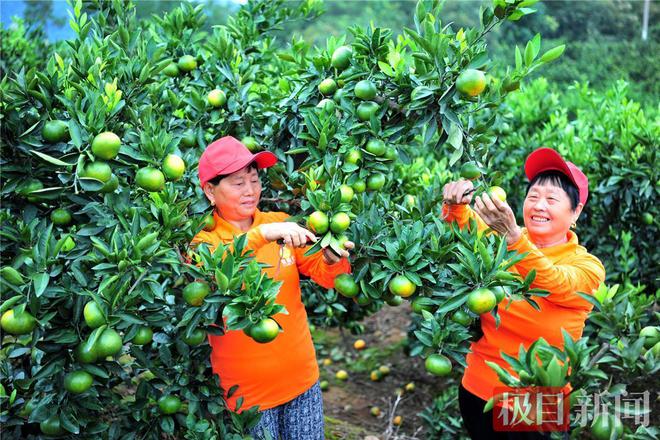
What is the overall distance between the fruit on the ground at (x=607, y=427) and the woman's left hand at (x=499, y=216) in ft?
2.11

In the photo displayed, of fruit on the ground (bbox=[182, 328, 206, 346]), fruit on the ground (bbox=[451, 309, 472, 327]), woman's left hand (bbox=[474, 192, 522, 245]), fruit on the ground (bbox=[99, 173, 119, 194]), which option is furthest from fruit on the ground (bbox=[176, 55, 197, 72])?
fruit on the ground (bbox=[451, 309, 472, 327])

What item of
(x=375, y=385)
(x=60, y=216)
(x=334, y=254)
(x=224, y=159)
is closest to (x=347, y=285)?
(x=334, y=254)

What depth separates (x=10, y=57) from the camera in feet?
18.1

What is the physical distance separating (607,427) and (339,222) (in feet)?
3.30

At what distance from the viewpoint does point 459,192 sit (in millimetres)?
2375

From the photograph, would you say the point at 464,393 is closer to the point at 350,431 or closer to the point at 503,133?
the point at 350,431

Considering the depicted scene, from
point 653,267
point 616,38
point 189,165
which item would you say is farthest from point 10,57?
point 616,38

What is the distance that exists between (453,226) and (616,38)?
57.0 ft

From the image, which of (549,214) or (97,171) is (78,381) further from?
(549,214)

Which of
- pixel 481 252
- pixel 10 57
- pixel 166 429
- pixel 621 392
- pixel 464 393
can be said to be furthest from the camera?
pixel 10 57

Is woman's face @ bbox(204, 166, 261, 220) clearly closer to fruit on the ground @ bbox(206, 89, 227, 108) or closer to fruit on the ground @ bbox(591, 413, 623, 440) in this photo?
fruit on the ground @ bbox(206, 89, 227, 108)

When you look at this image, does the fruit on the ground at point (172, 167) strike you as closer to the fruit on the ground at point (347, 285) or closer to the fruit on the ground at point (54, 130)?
the fruit on the ground at point (54, 130)

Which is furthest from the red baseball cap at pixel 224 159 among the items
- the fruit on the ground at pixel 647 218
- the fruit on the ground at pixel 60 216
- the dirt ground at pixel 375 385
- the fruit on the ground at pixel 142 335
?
the fruit on the ground at pixel 647 218

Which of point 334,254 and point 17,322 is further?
point 334,254
